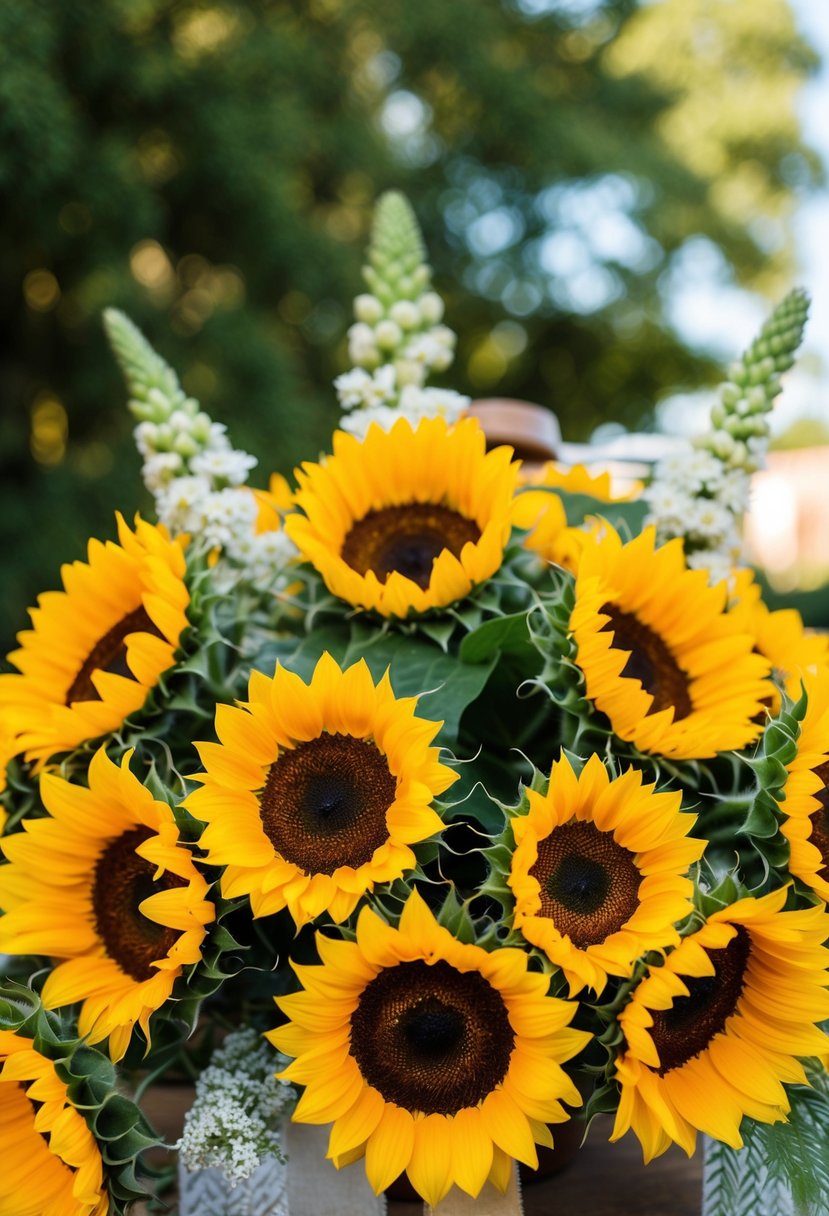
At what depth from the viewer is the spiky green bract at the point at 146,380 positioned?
2.70 feet

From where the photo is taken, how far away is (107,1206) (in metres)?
0.53

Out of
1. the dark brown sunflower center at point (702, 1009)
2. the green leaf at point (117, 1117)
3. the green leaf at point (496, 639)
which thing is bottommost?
the green leaf at point (117, 1117)

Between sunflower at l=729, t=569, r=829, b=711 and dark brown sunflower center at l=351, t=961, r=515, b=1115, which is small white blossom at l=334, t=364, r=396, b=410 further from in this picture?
dark brown sunflower center at l=351, t=961, r=515, b=1115

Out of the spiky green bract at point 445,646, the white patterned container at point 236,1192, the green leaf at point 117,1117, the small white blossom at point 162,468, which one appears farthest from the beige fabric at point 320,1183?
the small white blossom at point 162,468

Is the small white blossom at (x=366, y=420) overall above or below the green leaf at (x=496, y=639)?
above

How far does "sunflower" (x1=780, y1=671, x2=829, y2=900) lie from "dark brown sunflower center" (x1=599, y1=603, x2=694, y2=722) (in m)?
0.10

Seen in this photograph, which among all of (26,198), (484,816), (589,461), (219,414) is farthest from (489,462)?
(219,414)

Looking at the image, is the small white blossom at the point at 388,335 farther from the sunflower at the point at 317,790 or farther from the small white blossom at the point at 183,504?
the sunflower at the point at 317,790

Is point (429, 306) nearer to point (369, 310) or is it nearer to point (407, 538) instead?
point (369, 310)

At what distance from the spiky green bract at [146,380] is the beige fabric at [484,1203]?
0.55 metres

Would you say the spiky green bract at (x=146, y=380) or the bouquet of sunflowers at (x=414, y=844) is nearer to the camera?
the bouquet of sunflowers at (x=414, y=844)

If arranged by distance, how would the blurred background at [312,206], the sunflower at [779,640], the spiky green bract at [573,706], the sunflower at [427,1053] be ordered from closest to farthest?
the sunflower at [427,1053] < the spiky green bract at [573,706] < the sunflower at [779,640] < the blurred background at [312,206]

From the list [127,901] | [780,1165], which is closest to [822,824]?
[780,1165]

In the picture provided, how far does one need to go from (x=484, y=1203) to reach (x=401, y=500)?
413mm
